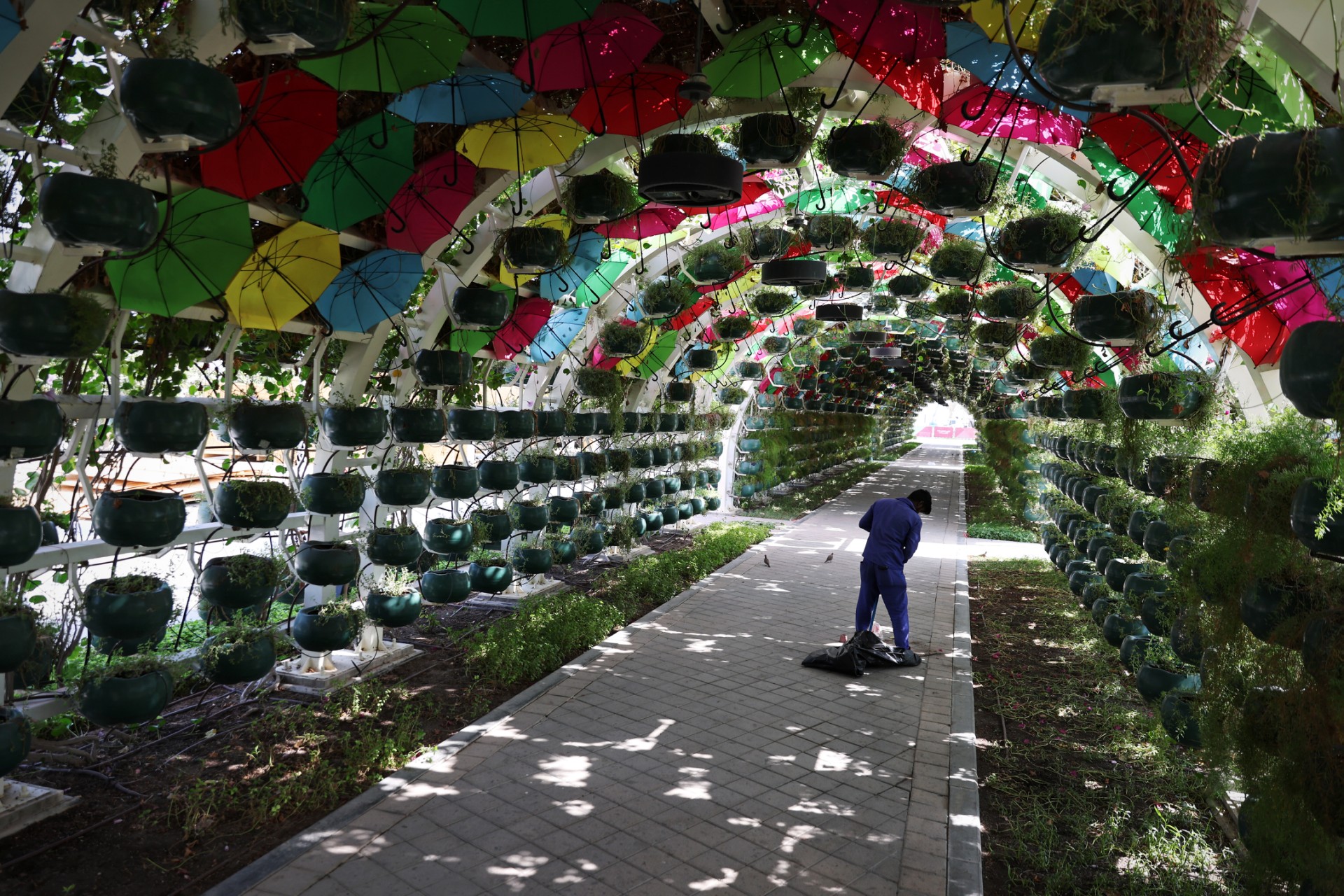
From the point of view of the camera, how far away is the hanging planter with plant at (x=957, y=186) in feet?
13.3

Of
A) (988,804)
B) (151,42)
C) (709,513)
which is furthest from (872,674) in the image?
(709,513)

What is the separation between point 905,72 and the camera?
4508 millimetres

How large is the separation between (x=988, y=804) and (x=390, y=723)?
139 inches

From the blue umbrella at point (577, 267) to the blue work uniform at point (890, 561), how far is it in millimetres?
3102

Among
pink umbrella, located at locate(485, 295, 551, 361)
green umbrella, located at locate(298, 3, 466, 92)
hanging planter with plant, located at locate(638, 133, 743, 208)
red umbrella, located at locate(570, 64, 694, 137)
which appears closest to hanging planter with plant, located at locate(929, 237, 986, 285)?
red umbrella, located at locate(570, 64, 694, 137)

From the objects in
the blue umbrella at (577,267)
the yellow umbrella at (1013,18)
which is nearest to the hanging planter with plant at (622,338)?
the blue umbrella at (577,267)

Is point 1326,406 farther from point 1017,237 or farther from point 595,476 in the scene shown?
point 595,476

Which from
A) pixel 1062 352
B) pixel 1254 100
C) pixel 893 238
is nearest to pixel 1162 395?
pixel 1254 100

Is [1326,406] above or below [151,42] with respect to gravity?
below

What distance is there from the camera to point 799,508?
19047 mm

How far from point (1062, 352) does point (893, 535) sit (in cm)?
193

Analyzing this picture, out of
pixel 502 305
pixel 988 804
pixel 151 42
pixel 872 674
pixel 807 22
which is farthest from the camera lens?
pixel 872 674

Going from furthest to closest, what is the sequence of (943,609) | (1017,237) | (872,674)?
(943,609), (872,674), (1017,237)

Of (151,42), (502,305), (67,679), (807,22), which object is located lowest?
(67,679)
